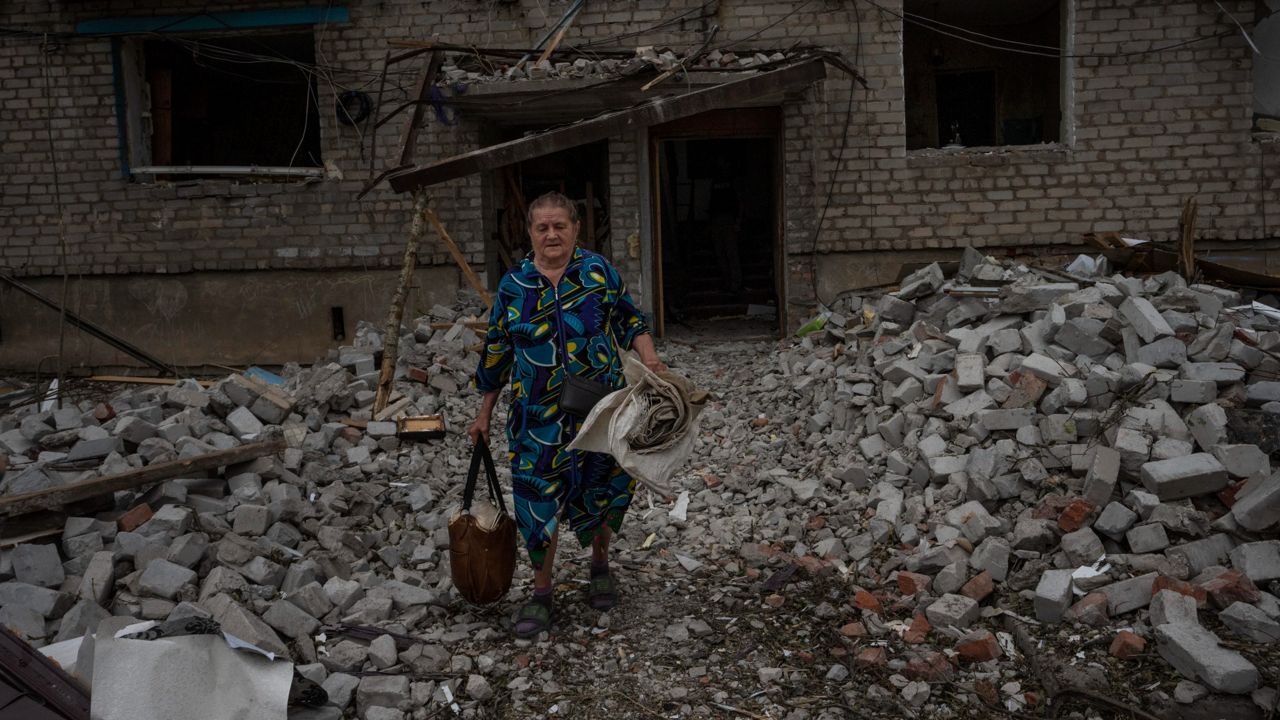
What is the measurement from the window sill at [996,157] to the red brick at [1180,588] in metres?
6.04

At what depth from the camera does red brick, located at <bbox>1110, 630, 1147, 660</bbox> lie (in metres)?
3.41

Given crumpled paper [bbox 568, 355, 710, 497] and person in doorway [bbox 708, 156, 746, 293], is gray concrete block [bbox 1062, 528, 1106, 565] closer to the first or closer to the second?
crumpled paper [bbox 568, 355, 710, 497]

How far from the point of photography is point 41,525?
4.11m

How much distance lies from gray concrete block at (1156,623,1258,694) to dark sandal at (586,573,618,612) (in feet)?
7.06

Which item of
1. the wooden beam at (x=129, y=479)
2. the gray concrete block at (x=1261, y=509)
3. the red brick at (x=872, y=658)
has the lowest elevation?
the red brick at (x=872, y=658)

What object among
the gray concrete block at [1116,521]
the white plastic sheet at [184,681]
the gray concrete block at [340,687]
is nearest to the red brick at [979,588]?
the gray concrete block at [1116,521]

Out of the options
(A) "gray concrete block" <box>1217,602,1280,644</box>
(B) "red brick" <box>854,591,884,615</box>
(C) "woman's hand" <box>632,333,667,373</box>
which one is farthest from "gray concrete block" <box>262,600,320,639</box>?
(A) "gray concrete block" <box>1217,602,1280,644</box>

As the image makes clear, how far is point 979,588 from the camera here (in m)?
3.95

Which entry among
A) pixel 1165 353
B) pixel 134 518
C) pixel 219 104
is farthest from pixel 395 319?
pixel 219 104

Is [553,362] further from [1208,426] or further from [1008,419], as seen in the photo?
[1208,426]

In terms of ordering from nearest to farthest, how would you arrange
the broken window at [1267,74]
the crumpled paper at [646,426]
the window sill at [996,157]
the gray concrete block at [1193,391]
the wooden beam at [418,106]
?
the crumpled paper at [646,426]
the gray concrete block at [1193,391]
the wooden beam at [418,106]
the window sill at [996,157]
the broken window at [1267,74]

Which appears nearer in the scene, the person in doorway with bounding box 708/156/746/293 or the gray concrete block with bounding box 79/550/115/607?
the gray concrete block with bounding box 79/550/115/607

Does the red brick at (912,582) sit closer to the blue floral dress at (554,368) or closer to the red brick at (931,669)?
Result: the red brick at (931,669)

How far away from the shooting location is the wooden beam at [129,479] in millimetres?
4012
